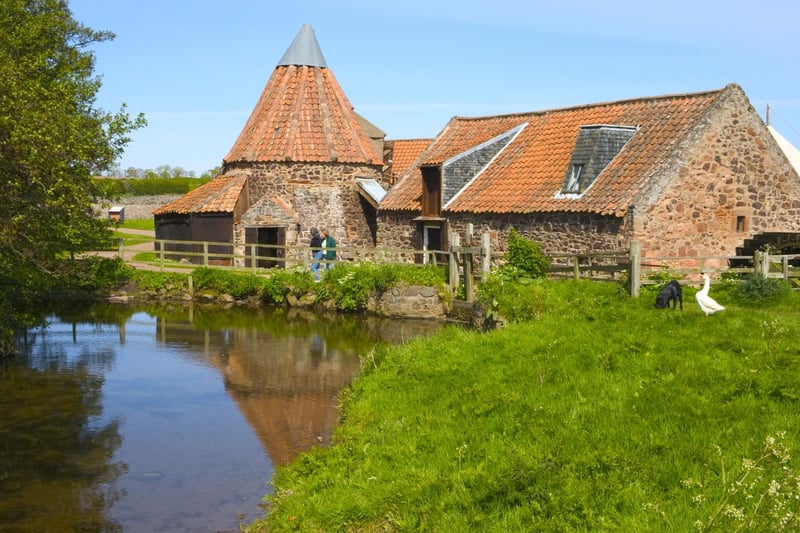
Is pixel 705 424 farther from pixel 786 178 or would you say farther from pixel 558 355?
pixel 786 178

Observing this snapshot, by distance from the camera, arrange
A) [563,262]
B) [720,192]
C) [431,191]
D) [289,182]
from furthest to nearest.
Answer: [289,182]
[431,191]
[563,262]
[720,192]

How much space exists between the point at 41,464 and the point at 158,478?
1684mm

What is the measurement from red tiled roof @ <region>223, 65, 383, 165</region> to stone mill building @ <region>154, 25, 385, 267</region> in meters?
0.04

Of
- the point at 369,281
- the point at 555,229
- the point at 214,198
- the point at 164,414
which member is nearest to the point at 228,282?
the point at 369,281

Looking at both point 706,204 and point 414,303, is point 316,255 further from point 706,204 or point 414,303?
point 706,204

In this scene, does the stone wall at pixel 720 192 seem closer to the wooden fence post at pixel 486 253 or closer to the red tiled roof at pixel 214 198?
the wooden fence post at pixel 486 253

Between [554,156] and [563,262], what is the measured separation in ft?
14.3

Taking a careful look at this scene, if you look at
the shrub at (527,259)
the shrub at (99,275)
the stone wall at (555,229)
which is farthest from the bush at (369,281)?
the shrub at (99,275)

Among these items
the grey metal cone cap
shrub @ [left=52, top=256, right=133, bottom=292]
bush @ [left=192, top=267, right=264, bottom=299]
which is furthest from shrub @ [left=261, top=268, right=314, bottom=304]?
the grey metal cone cap

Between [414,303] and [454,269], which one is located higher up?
[454,269]

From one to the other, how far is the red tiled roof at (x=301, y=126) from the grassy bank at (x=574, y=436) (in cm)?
2214

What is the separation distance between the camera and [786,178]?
26.5 m

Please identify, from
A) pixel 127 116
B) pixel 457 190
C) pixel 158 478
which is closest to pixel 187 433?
pixel 158 478

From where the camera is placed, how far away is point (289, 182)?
1374 inches
